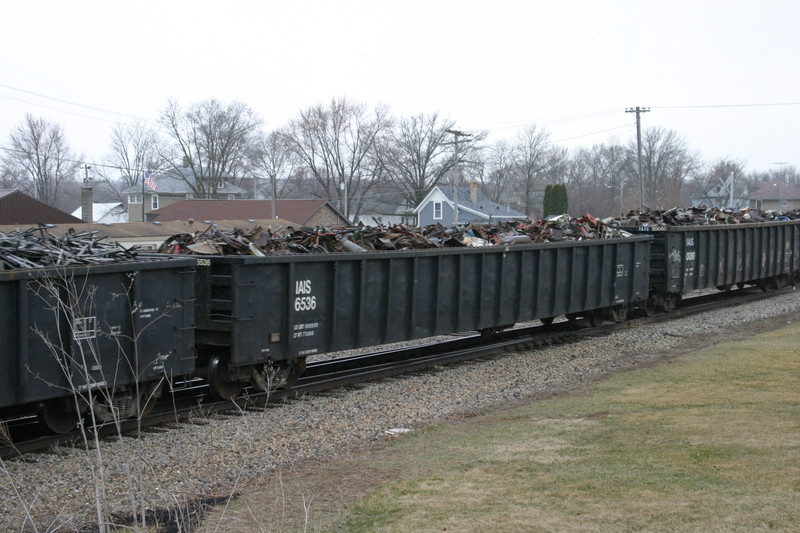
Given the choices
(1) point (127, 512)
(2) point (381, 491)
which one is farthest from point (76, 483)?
(2) point (381, 491)

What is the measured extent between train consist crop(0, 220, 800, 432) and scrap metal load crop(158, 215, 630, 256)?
695mm

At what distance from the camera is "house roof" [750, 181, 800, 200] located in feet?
372

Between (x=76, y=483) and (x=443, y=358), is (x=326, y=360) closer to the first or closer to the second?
(x=443, y=358)

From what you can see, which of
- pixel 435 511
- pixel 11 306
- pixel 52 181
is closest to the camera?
pixel 435 511

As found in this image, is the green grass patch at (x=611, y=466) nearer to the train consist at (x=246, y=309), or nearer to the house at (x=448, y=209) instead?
the train consist at (x=246, y=309)

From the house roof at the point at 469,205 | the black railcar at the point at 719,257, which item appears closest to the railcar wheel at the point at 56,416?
the black railcar at the point at 719,257

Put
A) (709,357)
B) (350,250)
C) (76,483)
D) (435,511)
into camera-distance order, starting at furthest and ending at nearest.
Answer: (709,357), (350,250), (76,483), (435,511)

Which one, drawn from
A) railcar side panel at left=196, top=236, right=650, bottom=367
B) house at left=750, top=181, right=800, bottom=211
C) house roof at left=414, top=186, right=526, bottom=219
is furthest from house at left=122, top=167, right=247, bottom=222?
house at left=750, top=181, right=800, bottom=211

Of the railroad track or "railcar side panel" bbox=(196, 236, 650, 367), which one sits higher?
"railcar side panel" bbox=(196, 236, 650, 367)

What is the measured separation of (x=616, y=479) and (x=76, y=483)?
212 inches

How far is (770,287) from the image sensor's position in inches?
1096

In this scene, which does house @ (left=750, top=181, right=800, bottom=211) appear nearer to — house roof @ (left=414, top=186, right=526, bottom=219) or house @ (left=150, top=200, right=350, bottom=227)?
house roof @ (left=414, top=186, right=526, bottom=219)

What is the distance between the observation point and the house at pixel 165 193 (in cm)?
8103

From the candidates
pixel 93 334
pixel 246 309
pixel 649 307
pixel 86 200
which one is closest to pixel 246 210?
pixel 86 200
